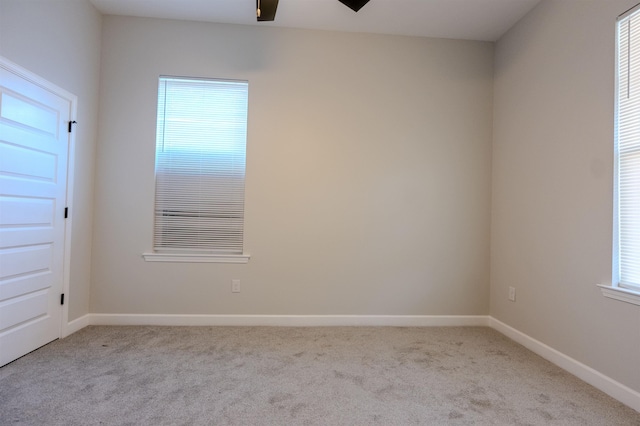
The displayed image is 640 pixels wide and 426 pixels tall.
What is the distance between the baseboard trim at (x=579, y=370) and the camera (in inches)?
74.3

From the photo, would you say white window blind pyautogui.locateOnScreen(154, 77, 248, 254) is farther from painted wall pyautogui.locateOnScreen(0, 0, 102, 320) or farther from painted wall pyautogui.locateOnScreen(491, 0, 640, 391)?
painted wall pyautogui.locateOnScreen(491, 0, 640, 391)

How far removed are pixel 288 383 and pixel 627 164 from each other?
8.58 feet

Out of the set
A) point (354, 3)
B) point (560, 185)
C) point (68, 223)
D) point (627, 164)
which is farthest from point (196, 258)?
point (627, 164)

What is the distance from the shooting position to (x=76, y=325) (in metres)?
2.82

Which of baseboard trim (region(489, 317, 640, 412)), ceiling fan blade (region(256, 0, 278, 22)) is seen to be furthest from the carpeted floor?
ceiling fan blade (region(256, 0, 278, 22))

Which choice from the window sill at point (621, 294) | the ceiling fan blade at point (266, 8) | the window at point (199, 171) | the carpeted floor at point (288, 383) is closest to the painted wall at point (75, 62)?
the window at point (199, 171)

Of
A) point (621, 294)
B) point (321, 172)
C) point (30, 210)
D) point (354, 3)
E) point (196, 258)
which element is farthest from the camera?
point (321, 172)

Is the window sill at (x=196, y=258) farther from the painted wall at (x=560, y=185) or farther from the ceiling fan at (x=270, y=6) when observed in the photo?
the painted wall at (x=560, y=185)

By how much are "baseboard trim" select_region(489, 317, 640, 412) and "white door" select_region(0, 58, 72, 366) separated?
13.3 feet

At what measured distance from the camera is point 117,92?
120 inches

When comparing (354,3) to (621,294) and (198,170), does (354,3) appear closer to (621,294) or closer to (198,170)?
(198,170)

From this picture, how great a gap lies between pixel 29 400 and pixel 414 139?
358 cm

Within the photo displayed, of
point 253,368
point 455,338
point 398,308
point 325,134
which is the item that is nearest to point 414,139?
point 325,134

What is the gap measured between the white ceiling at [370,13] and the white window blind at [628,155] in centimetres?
104
